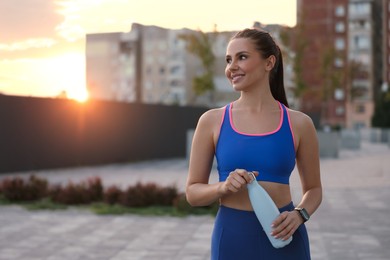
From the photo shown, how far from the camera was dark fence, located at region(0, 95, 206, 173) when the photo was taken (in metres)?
19.6

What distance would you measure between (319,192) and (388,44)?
90661mm

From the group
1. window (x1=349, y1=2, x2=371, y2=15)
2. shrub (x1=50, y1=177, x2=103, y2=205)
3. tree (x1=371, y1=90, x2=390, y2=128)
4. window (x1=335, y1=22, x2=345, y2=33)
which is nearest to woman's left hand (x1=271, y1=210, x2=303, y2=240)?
shrub (x1=50, y1=177, x2=103, y2=205)

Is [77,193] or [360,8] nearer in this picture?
[77,193]

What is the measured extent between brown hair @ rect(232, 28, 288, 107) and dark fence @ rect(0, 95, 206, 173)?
17.2m

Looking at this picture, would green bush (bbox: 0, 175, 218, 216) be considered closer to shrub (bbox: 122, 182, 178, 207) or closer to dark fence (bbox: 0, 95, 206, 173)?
shrub (bbox: 122, 182, 178, 207)

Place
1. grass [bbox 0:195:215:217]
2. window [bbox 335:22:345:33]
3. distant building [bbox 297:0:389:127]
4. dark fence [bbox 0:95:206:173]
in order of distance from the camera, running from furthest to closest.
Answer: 1. window [bbox 335:22:345:33]
2. distant building [bbox 297:0:389:127]
3. dark fence [bbox 0:95:206:173]
4. grass [bbox 0:195:215:217]

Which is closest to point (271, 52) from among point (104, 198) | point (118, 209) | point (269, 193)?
point (269, 193)

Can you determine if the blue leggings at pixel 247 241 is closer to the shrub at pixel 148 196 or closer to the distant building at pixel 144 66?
the shrub at pixel 148 196

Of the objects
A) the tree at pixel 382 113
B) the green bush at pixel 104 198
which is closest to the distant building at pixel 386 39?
the tree at pixel 382 113

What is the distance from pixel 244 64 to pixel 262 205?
572mm

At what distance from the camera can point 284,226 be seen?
2.40 metres

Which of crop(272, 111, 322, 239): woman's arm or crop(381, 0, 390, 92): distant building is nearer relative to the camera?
crop(272, 111, 322, 239): woman's arm

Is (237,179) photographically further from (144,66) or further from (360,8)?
(144,66)

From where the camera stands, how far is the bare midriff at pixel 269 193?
8.26 ft
